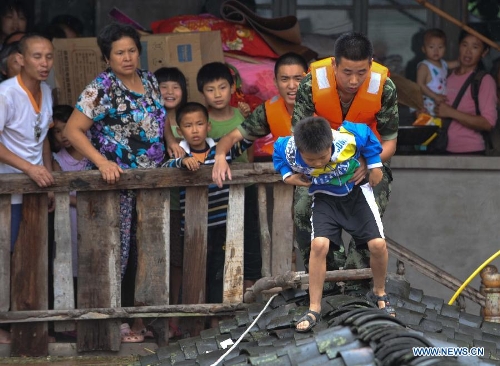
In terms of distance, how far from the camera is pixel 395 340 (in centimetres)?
480

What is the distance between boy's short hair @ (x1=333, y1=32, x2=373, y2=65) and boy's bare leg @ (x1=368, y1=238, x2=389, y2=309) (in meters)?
0.91

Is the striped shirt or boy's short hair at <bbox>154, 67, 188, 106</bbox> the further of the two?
boy's short hair at <bbox>154, 67, 188, 106</bbox>

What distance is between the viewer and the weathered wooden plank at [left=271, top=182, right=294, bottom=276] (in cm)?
728

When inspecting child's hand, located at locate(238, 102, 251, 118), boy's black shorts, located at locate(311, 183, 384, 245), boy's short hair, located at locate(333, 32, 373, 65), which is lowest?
boy's black shorts, located at locate(311, 183, 384, 245)

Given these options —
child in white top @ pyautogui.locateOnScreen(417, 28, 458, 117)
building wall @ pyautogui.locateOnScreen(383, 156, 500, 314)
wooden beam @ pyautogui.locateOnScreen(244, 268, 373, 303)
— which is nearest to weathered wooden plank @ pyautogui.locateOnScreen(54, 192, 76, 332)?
wooden beam @ pyautogui.locateOnScreen(244, 268, 373, 303)

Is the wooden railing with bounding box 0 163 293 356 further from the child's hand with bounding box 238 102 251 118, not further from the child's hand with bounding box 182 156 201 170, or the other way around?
the child's hand with bounding box 238 102 251 118

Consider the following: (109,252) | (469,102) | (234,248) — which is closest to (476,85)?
(469,102)

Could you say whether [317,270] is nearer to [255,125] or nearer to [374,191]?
[374,191]

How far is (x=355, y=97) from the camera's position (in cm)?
624

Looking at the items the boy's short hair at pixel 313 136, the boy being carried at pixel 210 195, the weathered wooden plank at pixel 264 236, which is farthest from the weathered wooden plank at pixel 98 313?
the boy's short hair at pixel 313 136

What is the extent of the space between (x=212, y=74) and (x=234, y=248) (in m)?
1.26

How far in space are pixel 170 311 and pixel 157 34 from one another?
2.27 m

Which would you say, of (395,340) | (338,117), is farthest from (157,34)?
(395,340)

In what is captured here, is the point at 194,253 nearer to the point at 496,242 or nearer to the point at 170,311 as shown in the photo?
the point at 170,311
